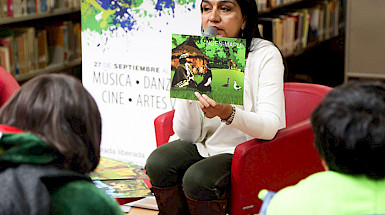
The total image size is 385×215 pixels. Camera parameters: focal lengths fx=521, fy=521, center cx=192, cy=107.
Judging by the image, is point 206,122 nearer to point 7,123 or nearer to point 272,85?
point 272,85

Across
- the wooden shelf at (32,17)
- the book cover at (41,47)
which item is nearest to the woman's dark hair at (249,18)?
the wooden shelf at (32,17)

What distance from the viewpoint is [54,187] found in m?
1.15

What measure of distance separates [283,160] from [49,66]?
88.7 inches

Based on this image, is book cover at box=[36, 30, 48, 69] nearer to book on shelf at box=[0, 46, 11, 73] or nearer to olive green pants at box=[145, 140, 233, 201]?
book on shelf at box=[0, 46, 11, 73]

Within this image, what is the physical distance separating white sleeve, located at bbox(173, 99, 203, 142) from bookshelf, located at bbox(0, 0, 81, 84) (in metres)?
Answer: 1.62

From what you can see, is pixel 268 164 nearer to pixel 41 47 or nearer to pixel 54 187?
pixel 54 187

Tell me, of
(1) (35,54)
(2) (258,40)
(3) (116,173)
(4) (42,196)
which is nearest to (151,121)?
(3) (116,173)

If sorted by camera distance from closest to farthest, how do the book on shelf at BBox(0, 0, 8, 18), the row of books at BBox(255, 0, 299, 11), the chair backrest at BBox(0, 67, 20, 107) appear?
the chair backrest at BBox(0, 67, 20, 107) → the book on shelf at BBox(0, 0, 8, 18) → the row of books at BBox(255, 0, 299, 11)

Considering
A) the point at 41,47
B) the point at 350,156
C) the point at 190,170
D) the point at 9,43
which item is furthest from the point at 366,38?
the point at 350,156

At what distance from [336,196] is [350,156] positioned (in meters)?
0.09

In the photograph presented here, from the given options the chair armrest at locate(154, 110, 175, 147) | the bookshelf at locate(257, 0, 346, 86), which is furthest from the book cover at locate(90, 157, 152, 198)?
the bookshelf at locate(257, 0, 346, 86)

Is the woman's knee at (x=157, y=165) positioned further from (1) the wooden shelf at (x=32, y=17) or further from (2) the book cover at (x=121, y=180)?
(1) the wooden shelf at (x=32, y=17)

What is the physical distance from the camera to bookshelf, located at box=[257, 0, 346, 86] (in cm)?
465

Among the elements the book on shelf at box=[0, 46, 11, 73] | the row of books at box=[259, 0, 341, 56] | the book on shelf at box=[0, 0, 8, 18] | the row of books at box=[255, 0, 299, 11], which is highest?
the row of books at box=[255, 0, 299, 11]
